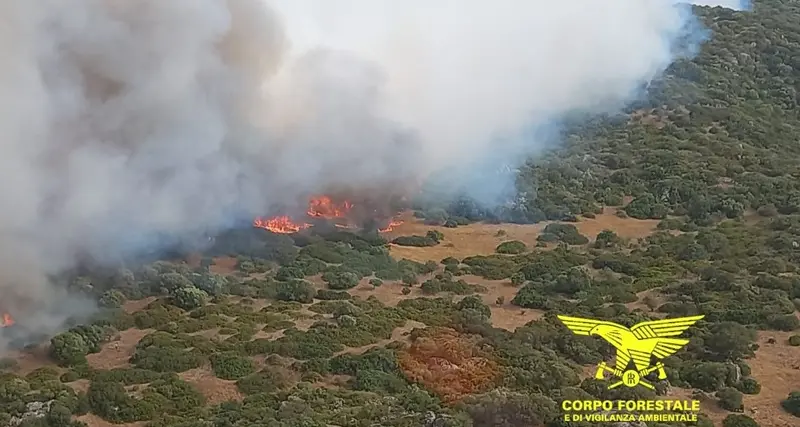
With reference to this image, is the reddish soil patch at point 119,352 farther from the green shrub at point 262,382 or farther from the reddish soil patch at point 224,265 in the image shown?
the reddish soil patch at point 224,265

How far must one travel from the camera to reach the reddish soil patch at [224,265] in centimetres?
3316

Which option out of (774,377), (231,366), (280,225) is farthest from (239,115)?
(774,377)

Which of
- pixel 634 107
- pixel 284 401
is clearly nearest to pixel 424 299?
pixel 284 401

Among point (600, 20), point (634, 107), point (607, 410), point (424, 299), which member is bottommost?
point (607, 410)

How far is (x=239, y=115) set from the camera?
35.2 metres

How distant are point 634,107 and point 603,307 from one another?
34.7m

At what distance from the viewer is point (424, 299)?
31078 mm

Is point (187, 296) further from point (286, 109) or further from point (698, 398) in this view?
point (698, 398)

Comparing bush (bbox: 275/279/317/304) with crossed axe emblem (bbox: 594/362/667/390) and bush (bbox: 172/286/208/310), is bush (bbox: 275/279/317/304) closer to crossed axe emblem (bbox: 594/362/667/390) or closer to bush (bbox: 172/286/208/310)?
bush (bbox: 172/286/208/310)

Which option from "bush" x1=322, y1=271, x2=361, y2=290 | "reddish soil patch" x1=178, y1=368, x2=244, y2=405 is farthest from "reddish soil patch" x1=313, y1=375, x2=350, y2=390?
"bush" x1=322, y1=271, x2=361, y2=290

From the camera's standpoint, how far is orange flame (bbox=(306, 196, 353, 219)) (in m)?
40.8

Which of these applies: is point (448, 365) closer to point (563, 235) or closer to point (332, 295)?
point (332, 295)

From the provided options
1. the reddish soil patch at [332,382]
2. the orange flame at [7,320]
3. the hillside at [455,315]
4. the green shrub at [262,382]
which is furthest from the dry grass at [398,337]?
the orange flame at [7,320]

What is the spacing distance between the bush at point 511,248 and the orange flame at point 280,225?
340 inches
